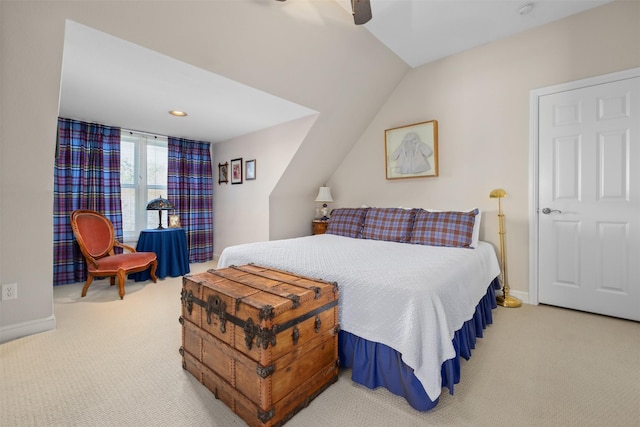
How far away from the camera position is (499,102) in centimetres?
294

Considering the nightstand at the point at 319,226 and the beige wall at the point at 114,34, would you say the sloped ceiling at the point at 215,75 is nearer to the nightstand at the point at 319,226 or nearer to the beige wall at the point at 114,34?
the beige wall at the point at 114,34

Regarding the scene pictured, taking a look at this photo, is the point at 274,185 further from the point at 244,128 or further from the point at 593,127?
the point at 593,127

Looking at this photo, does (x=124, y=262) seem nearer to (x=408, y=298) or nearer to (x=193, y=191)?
(x=193, y=191)

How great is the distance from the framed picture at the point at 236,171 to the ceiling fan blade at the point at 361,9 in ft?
10.1

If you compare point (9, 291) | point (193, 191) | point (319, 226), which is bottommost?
point (9, 291)

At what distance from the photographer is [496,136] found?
2953 millimetres

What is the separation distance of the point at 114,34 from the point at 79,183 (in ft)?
8.46

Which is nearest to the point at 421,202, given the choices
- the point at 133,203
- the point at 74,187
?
the point at 133,203

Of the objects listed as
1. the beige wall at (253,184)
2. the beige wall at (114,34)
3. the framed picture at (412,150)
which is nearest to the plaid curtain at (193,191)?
the beige wall at (253,184)

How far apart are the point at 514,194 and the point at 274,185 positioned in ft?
9.22

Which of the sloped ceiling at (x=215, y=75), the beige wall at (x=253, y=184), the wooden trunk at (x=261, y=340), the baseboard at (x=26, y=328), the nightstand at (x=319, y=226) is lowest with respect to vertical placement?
the baseboard at (x=26, y=328)

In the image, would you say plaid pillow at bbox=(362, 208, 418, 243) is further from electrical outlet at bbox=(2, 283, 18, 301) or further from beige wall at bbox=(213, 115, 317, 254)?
electrical outlet at bbox=(2, 283, 18, 301)

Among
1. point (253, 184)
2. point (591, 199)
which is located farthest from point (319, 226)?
point (591, 199)

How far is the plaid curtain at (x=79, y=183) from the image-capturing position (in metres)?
3.44
